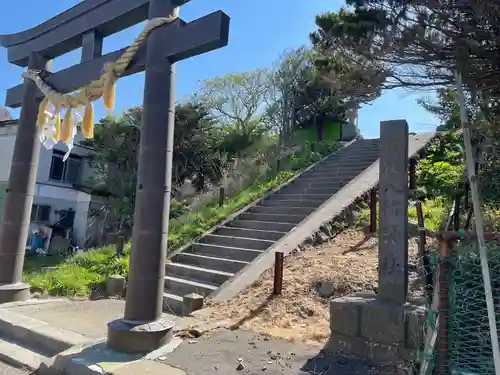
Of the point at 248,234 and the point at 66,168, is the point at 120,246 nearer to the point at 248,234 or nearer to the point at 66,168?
the point at 248,234

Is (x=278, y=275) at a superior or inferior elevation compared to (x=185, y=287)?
superior

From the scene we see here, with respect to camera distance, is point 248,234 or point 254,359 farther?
point 248,234

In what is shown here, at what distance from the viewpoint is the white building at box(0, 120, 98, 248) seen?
17.9m

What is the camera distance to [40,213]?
1822cm

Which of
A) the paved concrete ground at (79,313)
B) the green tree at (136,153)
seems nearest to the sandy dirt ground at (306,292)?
the paved concrete ground at (79,313)

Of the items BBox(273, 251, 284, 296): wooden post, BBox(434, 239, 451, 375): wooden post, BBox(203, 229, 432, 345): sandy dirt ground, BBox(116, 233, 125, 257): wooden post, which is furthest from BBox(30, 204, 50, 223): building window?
BBox(434, 239, 451, 375): wooden post

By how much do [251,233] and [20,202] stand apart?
490cm

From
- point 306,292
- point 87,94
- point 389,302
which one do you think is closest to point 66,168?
point 87,94

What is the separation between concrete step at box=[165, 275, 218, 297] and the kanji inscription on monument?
3855 mm

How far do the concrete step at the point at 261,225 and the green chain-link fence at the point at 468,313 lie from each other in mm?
6411

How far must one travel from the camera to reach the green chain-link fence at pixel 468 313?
284cm

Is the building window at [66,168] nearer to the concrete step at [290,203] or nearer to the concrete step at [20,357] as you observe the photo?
the concrete step at [290,203]

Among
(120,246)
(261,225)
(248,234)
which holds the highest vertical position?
(261,225)

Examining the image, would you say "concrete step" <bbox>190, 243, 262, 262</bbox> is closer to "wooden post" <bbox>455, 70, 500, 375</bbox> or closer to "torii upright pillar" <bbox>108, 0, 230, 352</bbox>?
"torii upright pillar" <bbox>108, 0, 230, 352</bbox>
